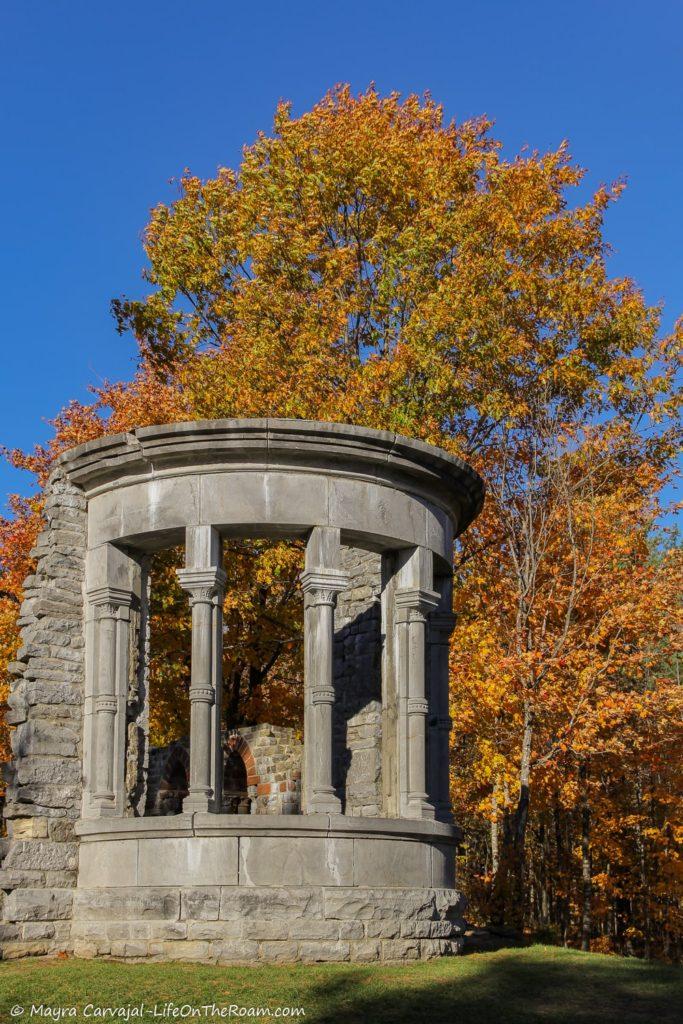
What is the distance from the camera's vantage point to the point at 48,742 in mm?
12633

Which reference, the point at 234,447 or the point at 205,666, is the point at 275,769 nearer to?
the point at 205,666

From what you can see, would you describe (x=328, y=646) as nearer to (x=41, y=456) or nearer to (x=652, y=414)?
(x=652, y=414)

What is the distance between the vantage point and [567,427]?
837 inches

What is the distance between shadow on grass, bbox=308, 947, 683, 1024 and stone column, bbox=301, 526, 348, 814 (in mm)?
1962

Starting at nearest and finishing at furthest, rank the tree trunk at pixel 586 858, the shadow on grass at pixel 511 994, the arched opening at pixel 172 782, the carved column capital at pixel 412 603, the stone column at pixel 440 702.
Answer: the shadow on grass at pixel 511 994, the carved column capital at pixel 412 603, the stone column at pixel 440 702, the arched opening at pixel 172 782, the tree trunk at pixel 586 858

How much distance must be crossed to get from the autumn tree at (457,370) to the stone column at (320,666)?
21.0 ft

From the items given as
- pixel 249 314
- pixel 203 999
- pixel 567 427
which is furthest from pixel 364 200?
pixel 203 999

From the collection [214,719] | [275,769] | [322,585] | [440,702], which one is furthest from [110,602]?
[275,769]

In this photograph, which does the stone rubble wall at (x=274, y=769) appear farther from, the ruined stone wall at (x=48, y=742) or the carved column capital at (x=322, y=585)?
the carved column capital at (x=322, y=585)

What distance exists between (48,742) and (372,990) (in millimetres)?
4726

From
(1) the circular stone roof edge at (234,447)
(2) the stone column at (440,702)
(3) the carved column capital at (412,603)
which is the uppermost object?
(1) the circular stone roof edge at (234,447)

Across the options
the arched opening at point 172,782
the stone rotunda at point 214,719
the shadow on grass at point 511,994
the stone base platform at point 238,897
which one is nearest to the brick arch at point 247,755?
the arched opening at point 172,782

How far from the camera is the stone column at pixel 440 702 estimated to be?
14141 mm

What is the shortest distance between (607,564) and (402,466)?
349 inches
